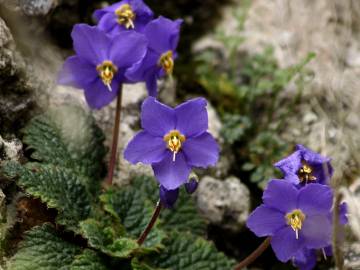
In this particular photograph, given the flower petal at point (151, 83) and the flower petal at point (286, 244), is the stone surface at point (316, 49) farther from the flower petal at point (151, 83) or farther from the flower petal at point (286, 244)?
the flower petal at point (151, 83)

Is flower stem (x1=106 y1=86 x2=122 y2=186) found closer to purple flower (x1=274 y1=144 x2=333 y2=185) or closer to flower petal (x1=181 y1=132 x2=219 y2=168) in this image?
flower petal (x1=181 y1=132 x2=219 y2=168)

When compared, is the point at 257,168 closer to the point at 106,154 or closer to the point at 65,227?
the point at 106,154

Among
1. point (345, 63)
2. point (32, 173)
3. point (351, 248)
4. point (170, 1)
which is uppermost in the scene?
point (170, 1)

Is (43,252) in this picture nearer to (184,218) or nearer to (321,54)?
(184,218)

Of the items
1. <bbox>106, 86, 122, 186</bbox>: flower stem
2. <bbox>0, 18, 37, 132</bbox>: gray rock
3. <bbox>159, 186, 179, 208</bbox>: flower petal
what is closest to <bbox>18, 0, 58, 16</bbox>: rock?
<bbox>0, 18, 37, 132</bbox>: gray rock

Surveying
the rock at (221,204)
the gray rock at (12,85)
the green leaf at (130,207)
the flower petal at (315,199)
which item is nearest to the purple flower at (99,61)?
the gray rock at (12,85)

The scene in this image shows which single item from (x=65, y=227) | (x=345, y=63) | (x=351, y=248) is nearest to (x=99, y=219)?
(x=65, y=227)

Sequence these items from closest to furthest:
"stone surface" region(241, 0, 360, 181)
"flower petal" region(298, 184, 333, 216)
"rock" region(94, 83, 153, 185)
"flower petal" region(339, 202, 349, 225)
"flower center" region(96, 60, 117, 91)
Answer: "flower petal" region(298, 184, 333, 216) < "flower petal" region(339, 202, 349, 225) < "flower center" region(96, 60, 117, 91) < "rock" region(94, 83, 153, 185) < "stone surface" region(241, 0, 360, 181)
